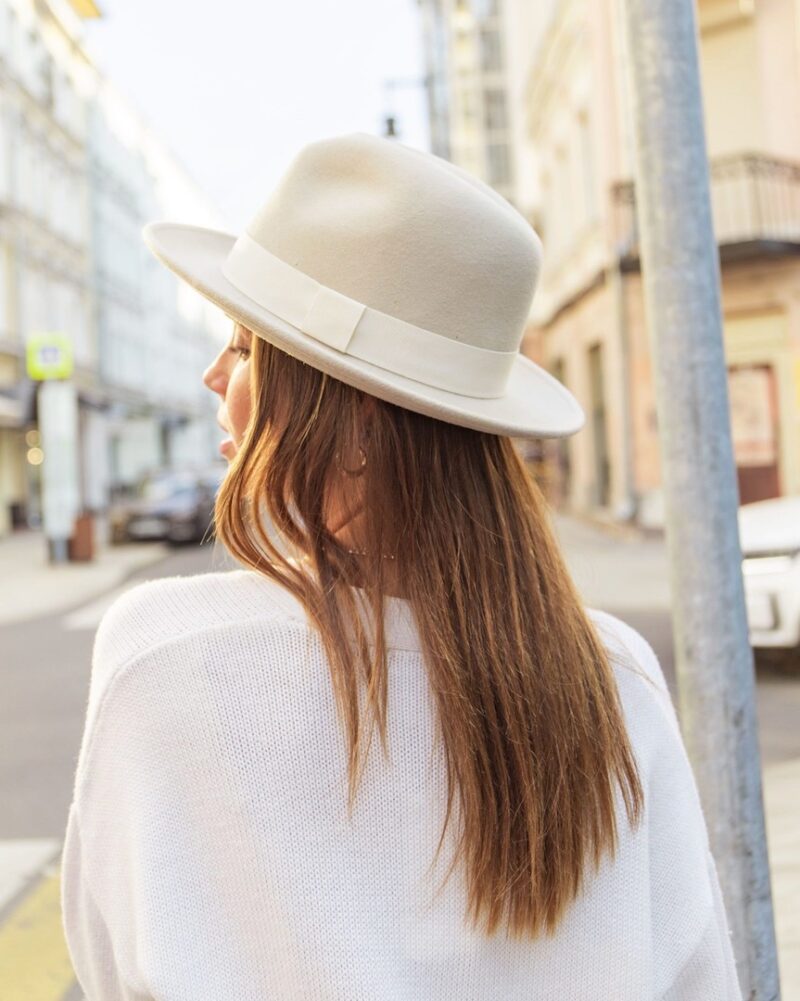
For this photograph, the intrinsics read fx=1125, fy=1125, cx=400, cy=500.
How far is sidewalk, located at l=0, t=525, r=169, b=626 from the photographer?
1251 centimetres

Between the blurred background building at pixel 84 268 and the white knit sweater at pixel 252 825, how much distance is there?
2240cm

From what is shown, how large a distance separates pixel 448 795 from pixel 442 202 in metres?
0.54

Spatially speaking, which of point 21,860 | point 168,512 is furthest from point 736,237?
point 21,860

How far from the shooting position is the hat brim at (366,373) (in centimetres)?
101

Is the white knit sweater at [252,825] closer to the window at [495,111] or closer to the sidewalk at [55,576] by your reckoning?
the sidewalk at [55,576]

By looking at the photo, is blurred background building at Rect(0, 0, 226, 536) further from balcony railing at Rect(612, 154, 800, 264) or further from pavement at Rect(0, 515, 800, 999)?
balcony railing at Rect(612, 154, 800, 264)

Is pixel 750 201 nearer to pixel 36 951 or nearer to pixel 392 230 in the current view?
pixel 36 951

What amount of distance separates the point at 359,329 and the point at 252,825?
449mm

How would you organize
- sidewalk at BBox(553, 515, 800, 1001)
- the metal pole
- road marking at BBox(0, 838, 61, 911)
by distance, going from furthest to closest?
road marking at BBox(0, 838, 61, 911)
sidewalk at BBox(553, 515, 800, 1001)
the metal pole

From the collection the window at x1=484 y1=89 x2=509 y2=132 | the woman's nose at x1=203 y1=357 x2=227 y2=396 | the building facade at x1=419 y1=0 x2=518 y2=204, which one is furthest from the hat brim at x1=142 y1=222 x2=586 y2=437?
the window at x1=484 y1=89 x2=509 y2=132

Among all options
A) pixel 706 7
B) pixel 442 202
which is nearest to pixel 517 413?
pixel 442 202

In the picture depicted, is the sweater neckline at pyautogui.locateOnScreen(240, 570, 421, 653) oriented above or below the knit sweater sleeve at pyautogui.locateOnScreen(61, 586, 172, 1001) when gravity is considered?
above

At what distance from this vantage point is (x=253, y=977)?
0.98 metres

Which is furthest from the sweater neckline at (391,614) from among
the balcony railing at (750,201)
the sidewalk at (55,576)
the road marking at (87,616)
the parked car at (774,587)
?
the balcony railing at (750,201)
